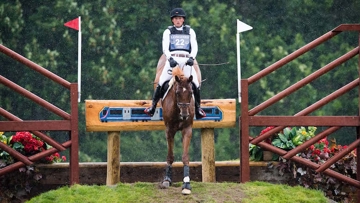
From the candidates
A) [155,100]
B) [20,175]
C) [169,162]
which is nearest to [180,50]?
[155,100]

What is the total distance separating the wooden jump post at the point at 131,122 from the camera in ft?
53.2

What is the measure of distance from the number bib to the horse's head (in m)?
0.86

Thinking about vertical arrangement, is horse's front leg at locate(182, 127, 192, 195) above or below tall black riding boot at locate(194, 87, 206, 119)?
below

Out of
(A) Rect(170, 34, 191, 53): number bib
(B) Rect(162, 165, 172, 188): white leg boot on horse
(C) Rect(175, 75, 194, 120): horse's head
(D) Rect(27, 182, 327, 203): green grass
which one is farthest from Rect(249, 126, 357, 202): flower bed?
(C) Rect(175, 75, 194, 120): horse's head

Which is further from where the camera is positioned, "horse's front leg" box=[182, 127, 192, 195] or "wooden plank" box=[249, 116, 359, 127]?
"wooden plank" box=[249, 116, 359, 127]

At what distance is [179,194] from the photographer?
14758 millimetres

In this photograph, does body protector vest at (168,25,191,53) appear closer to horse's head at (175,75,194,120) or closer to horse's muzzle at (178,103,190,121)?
horse's head at (175,75,194,120)

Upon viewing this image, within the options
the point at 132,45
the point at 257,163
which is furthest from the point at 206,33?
the point at 257,163

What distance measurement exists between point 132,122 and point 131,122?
0.05ft

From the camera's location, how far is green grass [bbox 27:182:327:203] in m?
14.6

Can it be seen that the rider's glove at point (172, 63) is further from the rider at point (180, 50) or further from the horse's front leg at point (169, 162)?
the horse's front leg at point (169, 162)

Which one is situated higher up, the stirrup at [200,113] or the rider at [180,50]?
the rider at [180,50]

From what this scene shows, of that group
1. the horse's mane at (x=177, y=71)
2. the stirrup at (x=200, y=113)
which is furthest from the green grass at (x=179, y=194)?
the horse's mane at (x=177, y=71)

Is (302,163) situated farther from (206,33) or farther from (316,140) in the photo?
(206,33)
